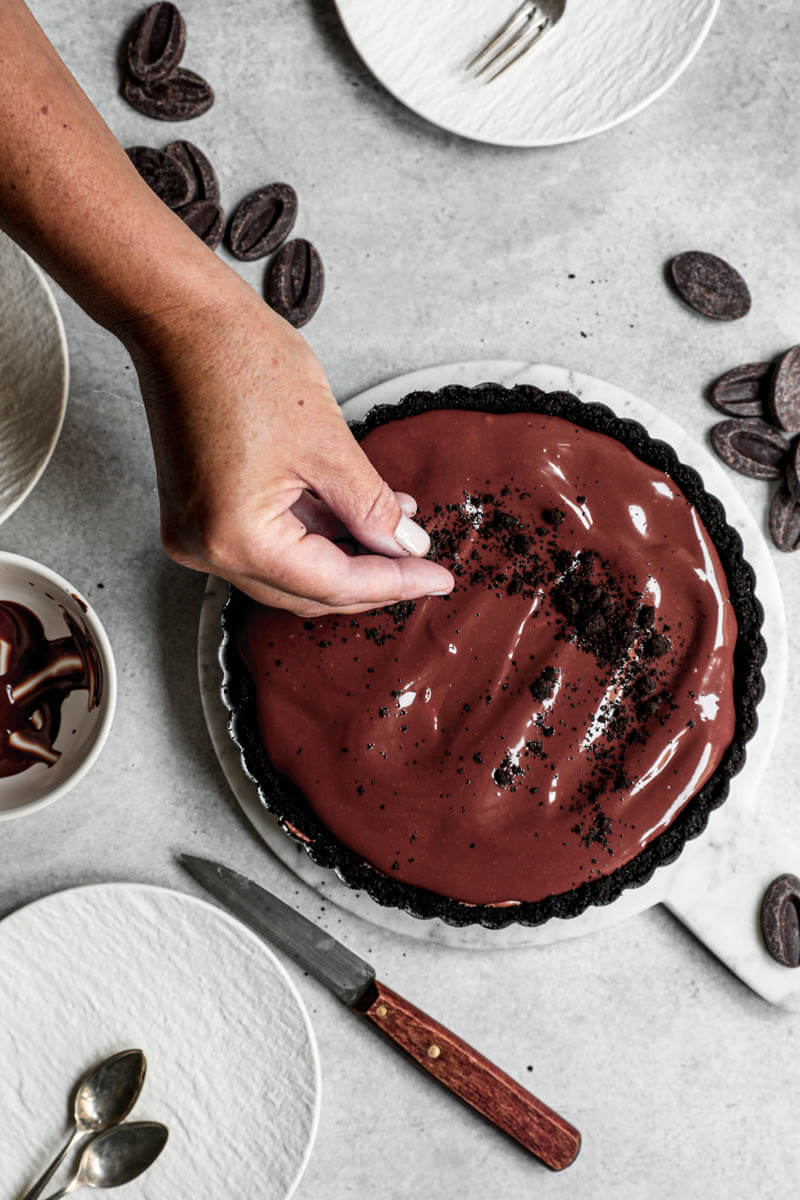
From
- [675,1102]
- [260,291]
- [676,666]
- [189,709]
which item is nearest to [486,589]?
[676,666]

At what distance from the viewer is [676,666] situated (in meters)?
1.76

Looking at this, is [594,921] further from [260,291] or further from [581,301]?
[260,291]

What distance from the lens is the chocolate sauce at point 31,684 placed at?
1.94 metres

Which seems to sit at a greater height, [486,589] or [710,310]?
[710,310]

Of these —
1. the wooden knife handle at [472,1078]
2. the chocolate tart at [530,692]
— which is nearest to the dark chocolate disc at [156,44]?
the chocolate tart at [530,692]

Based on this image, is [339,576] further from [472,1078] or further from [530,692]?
[472,1078]

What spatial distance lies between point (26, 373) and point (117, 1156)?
1.48 m

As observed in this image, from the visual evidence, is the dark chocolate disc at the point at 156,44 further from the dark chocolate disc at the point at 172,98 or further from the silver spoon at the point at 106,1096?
the silver spoon at the point at 106,1096

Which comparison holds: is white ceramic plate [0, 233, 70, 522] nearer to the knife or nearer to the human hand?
the human hand

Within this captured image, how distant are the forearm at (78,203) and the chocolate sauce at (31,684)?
700 millimetres

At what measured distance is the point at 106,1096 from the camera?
1.96 m

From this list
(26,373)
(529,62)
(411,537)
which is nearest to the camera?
(411,537)

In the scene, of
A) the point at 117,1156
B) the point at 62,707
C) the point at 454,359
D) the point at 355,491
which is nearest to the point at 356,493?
the point at 355,491

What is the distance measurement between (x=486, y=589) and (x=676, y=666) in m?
0.35
